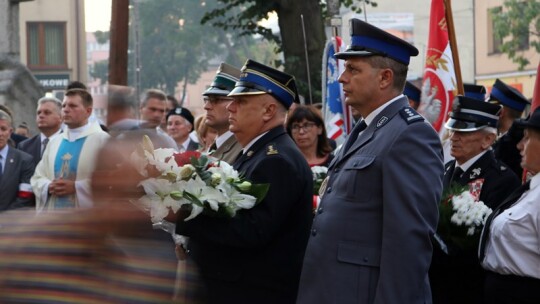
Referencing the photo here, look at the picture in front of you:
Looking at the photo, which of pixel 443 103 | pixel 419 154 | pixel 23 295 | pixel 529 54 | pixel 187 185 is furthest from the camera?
pixel 529 54

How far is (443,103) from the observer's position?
9.58m

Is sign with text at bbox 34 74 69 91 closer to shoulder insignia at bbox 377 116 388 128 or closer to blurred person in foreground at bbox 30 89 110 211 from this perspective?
blurred person in foreground at bbox 30 89 110 211

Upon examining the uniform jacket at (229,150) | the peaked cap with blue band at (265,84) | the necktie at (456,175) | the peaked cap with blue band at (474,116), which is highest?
the peaked cap with blue band at (265,84)

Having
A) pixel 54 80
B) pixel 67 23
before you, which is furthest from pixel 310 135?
pixel 67 23

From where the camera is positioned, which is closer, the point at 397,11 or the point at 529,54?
the point at 529,54

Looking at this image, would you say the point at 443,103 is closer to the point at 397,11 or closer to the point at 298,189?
the point at 298,189

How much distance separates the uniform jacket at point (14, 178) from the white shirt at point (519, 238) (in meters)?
4.76

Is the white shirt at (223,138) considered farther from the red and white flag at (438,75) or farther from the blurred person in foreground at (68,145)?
the red and white flag at (438,75)

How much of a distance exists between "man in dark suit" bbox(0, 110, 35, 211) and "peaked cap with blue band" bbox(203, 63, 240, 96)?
A: 3202 mm

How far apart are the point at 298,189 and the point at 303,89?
10700mm

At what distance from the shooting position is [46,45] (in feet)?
166

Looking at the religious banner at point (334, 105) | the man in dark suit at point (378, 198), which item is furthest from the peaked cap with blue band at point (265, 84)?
the religious banner at point (334, 105)

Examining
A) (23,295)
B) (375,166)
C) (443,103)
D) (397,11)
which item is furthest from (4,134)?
(397,11)

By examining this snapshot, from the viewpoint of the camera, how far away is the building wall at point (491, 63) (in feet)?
156
